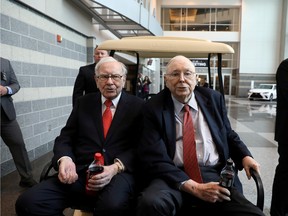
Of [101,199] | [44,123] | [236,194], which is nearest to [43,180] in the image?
[101,199]

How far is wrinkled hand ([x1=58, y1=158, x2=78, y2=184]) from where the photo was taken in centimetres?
190

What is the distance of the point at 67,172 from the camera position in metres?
1.93

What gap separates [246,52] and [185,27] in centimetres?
563

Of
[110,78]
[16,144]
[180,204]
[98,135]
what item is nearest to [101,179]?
[98,135]

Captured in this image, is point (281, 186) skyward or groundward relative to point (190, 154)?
groundward

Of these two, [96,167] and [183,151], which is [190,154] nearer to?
[183,151]

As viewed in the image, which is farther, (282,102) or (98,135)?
Result: (282,102)

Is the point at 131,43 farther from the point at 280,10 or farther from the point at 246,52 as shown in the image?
the point at 280,10

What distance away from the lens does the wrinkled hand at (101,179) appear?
1825mm

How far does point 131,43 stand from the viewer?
9.53ft

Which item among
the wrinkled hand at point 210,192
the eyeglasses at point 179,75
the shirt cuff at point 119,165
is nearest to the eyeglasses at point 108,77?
the eyeglasses at point 179,75

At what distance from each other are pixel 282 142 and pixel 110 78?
5.10 feet

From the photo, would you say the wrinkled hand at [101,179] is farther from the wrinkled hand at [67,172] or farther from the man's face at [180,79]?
the man's face at [180,79]

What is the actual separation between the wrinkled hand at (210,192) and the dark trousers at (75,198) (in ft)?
1.44
